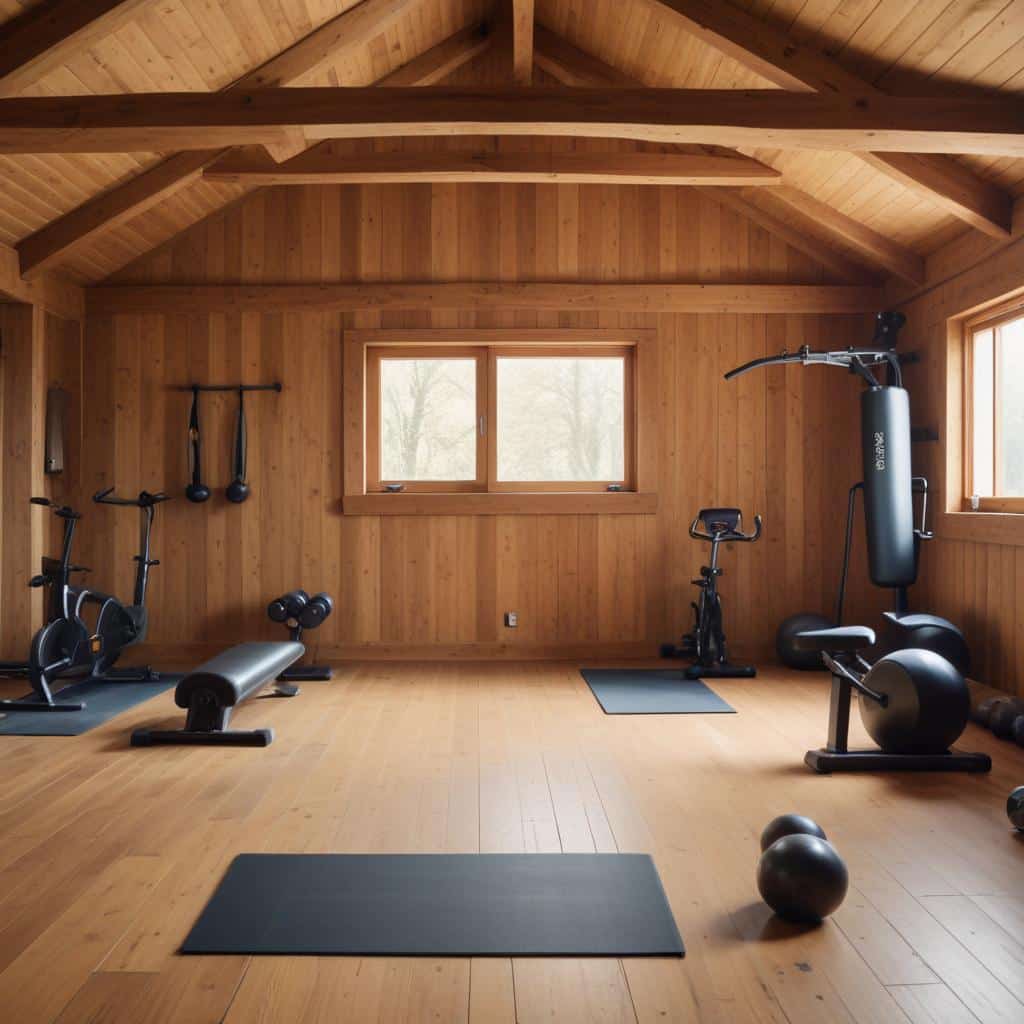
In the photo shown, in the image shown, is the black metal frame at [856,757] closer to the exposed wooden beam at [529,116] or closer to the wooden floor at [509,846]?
the wooden floor at [509,846]

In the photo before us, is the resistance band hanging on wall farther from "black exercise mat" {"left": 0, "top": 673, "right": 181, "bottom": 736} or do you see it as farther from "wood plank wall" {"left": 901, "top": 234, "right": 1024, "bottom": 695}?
"wood plank wall" {"left": 901, "top": 234, "right": 1024, "bottom": 695}

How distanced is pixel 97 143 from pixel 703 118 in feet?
8.68

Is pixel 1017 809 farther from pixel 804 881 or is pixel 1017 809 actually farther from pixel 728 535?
pixel 728 535

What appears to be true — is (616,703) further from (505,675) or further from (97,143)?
(97,143)

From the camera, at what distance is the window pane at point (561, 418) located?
6121 millimetres

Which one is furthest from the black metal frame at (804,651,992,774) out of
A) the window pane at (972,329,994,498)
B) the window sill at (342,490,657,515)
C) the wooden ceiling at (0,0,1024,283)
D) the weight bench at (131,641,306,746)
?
the window sill at (342,490,657,515)

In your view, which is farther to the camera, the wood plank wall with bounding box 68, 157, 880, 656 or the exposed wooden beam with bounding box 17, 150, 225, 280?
the wood plank wall with bounding box 68, 157, 880, 656

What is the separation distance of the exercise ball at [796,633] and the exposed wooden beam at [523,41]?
3882 millimetres

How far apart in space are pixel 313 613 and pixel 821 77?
4.06m

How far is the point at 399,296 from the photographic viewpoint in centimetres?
595

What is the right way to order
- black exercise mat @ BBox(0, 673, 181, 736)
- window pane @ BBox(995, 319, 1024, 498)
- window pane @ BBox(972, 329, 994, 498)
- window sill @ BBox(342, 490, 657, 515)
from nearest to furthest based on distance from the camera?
black exercise mat @ BBox(0, 673, 181, 736), window pane @ BBox(995, 319, 1024, 498), window pane @ BBox(972, 329, 994, 498), window sill @ BBox(342, 490, 657, 515)

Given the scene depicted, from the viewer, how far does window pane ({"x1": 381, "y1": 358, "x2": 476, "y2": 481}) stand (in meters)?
6.12

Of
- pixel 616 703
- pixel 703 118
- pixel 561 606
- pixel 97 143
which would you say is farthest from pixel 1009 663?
pixel 97 143

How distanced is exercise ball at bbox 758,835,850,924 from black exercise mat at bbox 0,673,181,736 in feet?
10.7
